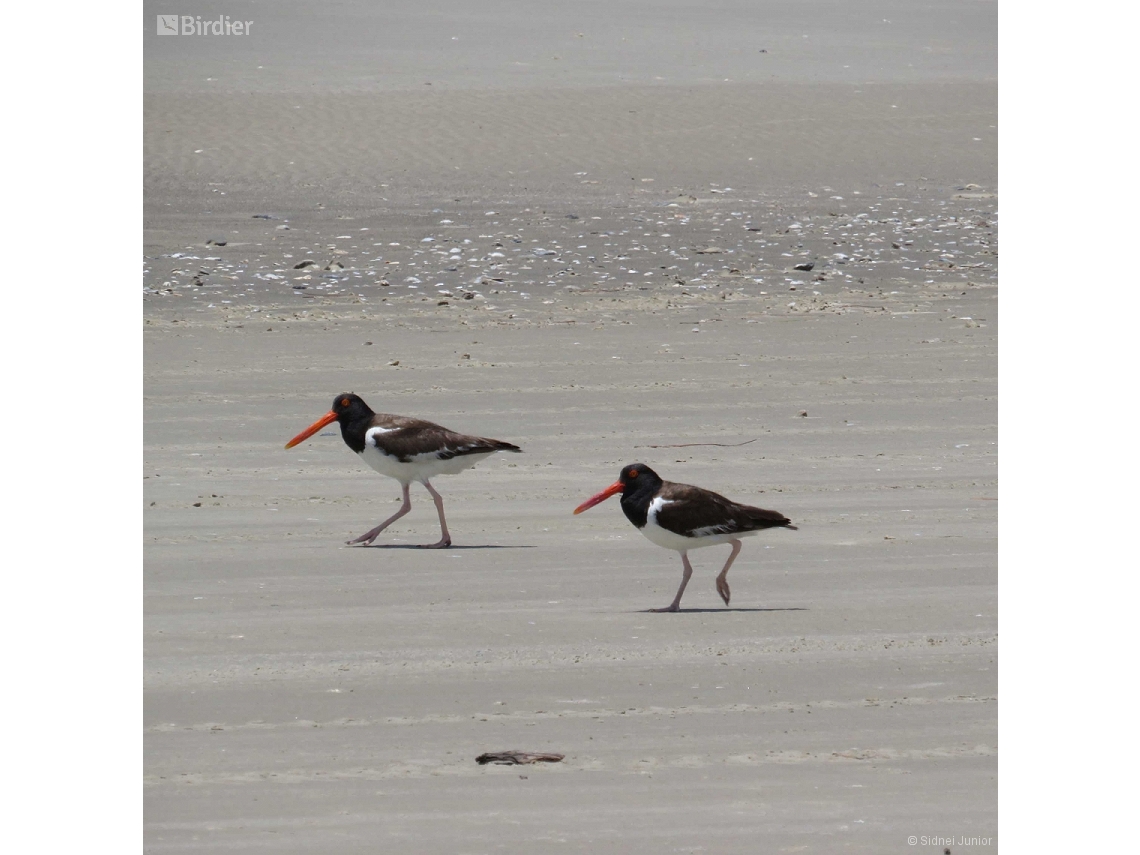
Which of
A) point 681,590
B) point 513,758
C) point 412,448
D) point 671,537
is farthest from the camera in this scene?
point 412,448

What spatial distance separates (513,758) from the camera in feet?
15.9

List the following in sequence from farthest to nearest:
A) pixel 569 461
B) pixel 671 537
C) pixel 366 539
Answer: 1. pixel 569 461
2. pixel 366 539
3. pixel 671 537

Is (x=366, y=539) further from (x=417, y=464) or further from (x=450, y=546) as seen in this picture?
(x=417, y=464)

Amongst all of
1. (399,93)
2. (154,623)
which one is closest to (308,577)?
(154,623)

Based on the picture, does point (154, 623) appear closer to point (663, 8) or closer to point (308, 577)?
point (308, 577)

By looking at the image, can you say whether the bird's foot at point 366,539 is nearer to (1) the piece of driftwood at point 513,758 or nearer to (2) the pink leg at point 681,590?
(2) the pink leg at point 681,590

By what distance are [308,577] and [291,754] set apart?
6.78ft

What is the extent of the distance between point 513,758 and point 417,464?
3.18 meters

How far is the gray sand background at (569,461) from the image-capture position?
471 centimetres

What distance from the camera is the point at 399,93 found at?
23.1m

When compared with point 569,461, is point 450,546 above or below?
below

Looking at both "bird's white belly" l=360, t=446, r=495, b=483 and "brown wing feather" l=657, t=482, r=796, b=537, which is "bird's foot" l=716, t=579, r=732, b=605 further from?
"bird's white belly" l=360, t=446, r=495, b=483

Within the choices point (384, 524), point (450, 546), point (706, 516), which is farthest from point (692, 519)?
point (384, 524)

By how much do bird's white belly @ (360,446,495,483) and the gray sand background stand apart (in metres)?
0.33
